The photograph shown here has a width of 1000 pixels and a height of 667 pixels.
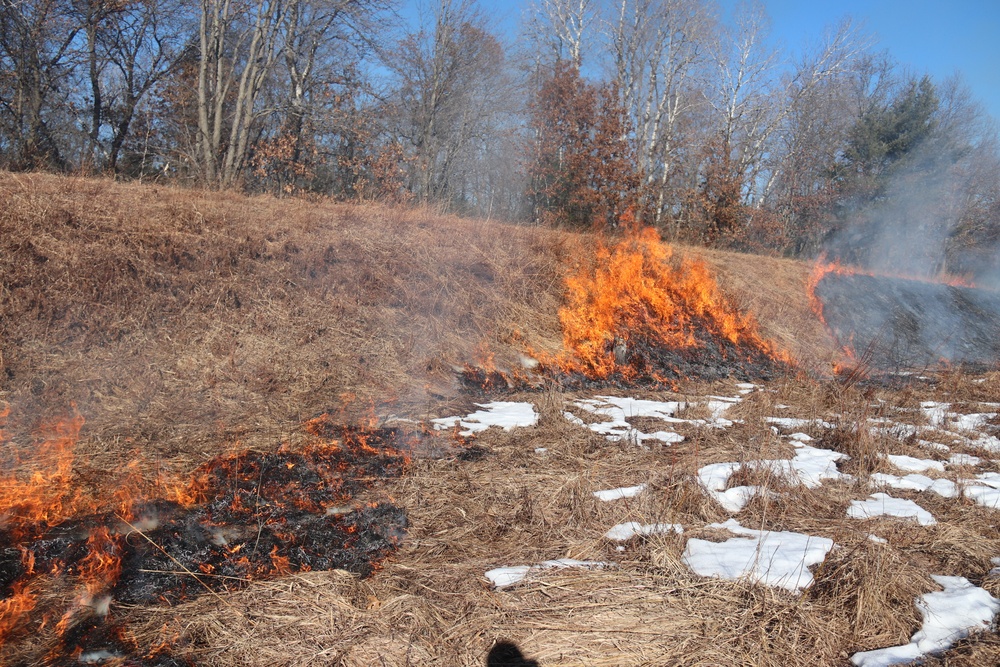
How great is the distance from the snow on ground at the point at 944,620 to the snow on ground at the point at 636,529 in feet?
3.77

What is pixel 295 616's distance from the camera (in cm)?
266

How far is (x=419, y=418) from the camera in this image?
5.65m

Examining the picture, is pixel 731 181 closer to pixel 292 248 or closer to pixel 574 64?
pixel 574 64

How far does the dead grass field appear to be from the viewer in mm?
2594

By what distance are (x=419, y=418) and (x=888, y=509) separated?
394 cm

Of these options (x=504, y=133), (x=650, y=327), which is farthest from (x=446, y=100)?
(x=650, y=327)

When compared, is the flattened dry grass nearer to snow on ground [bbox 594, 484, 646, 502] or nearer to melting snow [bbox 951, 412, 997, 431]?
snow on ground [bbox 594, 484, 646, 502]

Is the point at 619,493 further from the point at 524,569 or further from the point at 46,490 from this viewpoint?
the point at 46,490

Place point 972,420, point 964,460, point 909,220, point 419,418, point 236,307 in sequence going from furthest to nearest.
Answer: point 909,220 < point 972,420 < point 236,307 < point 419,418 < point 964,460

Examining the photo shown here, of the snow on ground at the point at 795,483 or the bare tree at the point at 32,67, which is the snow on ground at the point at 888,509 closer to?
the snow on ground at the point at 795,483

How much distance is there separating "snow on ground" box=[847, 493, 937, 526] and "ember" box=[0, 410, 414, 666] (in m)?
3.17

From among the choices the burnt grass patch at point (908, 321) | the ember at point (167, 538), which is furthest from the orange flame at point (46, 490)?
the burnt grass patch at point (908, 321)

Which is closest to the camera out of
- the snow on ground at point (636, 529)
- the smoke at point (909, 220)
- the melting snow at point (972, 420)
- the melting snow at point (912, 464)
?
the snow on ground at point (636, 529)

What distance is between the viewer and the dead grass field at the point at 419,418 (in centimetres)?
259
